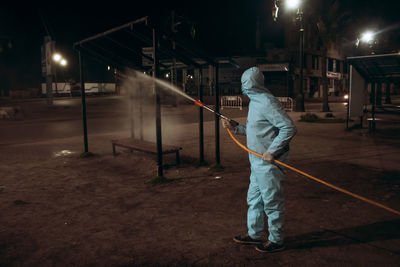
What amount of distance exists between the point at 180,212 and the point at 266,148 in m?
1.88

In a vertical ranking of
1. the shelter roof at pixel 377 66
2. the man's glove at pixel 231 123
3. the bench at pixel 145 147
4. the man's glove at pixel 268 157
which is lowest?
the bench at pixel 145 147

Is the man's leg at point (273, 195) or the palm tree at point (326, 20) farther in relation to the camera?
the palm tree at point (326, 20)

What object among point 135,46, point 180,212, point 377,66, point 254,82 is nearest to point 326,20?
point 377,66

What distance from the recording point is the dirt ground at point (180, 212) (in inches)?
141

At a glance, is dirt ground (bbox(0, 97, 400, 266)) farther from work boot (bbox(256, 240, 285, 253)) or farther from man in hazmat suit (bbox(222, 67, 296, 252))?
man in hazmat suit (bbox(222, 67, 296, 252))

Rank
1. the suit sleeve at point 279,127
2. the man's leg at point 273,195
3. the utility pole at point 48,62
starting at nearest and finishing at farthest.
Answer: the suit sleeve at point 279,127, the man's leg at point 273,195, the utility pole at point 48,62

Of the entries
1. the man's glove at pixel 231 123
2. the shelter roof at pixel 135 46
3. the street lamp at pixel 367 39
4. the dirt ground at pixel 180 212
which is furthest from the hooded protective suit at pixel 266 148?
the street lamp at pixel 367 39

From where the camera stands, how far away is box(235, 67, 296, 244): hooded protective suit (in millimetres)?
3336

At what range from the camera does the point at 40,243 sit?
3.91 m

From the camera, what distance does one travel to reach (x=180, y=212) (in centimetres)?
482

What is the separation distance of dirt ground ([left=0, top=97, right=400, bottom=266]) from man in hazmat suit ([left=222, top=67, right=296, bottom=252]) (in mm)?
255

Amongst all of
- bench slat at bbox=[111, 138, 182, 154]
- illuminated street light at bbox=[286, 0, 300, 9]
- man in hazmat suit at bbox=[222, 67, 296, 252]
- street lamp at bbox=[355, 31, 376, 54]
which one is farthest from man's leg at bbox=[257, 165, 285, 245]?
street lamp at bbox=[355, 31, 376, 54]

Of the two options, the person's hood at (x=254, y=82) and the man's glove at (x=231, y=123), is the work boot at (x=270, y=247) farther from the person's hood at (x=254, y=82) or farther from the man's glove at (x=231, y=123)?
the person's hood at (x=254, y=82)

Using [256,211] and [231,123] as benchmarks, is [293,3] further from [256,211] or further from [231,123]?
[256,211]
